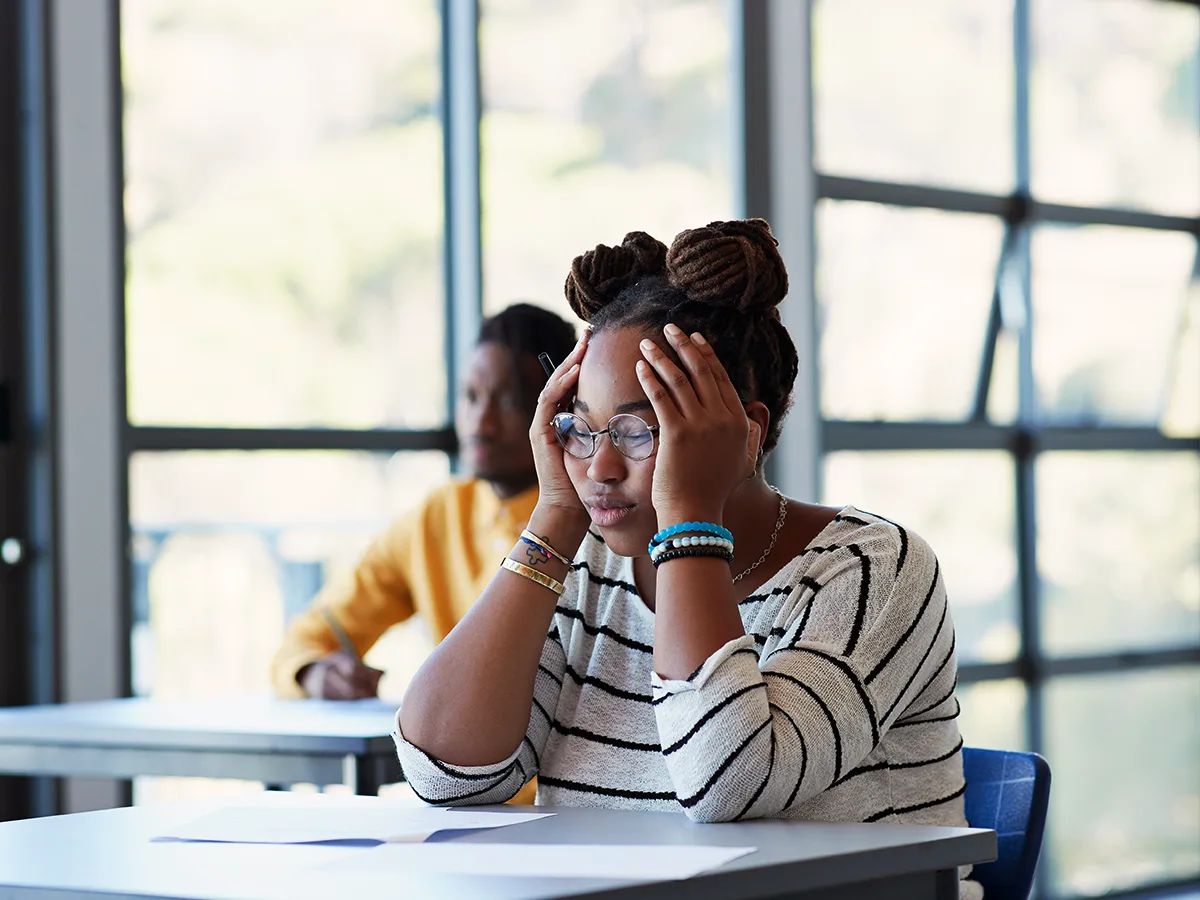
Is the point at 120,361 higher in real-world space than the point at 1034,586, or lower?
higher

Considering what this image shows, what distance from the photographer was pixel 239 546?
3646 mm

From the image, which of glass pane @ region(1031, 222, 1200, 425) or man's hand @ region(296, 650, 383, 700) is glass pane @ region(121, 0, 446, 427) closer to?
man's hand @ region(296, 650, 383, 700)

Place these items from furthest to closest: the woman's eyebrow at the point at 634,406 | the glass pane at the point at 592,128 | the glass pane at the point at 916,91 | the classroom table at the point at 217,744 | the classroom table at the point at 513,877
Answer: the glass pane at the point at 916,91, the glass pane at the point at 592,128, the classroom table at the point at 217,744, the woman's eyebrow at the point at 634,406, the classroom table at the point at 513,877

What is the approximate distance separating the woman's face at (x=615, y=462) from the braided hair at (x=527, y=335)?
137 cm

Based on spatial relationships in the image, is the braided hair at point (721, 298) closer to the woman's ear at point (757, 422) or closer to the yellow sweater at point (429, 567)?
the woman's ear at point (757, 422)

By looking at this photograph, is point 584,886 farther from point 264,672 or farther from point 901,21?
point 901,21

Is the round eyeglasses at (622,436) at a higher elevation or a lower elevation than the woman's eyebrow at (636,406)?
lower

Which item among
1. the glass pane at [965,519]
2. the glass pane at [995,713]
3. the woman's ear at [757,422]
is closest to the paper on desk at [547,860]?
the woman's ear at [757,422]

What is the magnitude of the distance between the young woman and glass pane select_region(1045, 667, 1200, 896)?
3.45m

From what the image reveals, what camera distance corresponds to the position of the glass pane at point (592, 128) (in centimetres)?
404

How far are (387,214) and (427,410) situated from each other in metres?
0.47

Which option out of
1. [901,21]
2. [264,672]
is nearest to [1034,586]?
[901,21]

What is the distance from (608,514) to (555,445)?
0.57 feet

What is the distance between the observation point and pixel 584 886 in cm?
116
